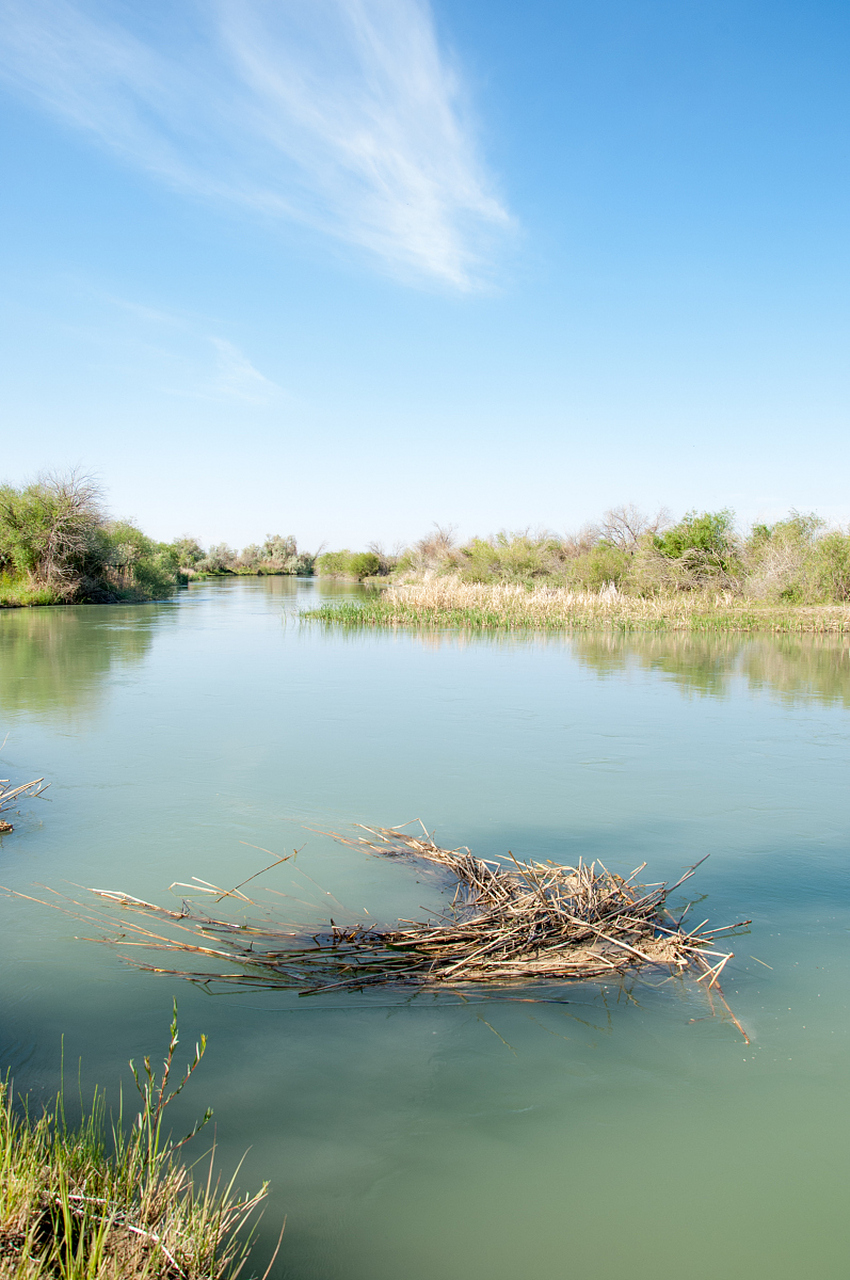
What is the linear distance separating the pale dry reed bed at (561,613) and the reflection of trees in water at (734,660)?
5.24 ft

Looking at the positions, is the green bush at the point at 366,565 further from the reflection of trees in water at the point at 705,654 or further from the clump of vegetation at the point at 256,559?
the reflection of trees in water at the point at 705,654

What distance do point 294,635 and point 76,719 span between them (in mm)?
11657

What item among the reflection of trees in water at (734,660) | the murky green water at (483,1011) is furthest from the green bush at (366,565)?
the murky green water at (483,1011)

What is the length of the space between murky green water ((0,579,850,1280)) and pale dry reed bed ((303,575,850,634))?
1343cm

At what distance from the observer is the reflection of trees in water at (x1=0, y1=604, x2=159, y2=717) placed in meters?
11.0

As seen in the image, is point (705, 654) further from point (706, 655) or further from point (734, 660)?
point (734, 660)

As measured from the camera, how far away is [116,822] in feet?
19.4

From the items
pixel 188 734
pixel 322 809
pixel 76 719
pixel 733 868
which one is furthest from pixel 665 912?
pixel 76 719

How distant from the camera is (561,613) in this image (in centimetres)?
2478

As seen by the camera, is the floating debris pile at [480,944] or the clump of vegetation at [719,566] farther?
the clump of vegetation at [719,566]

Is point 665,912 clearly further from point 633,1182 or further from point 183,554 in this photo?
point 183,554

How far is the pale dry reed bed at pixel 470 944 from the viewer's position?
3.56 m

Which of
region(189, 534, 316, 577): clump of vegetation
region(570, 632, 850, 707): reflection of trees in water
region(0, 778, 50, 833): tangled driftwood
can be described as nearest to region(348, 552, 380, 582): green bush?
region(189, 534, 316, 577): clump of vegetation

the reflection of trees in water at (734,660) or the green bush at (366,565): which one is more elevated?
the green bush at (366,565)
